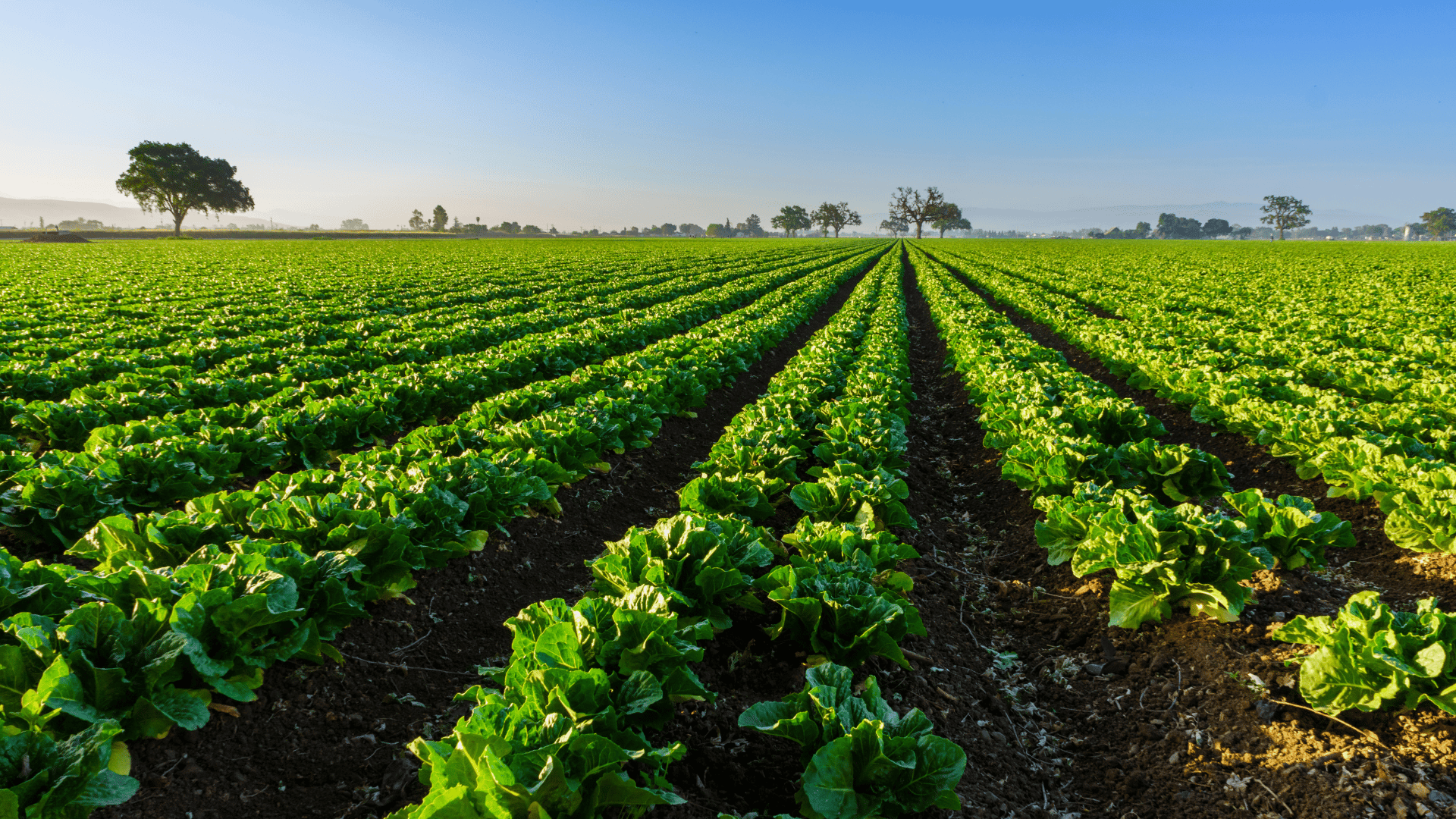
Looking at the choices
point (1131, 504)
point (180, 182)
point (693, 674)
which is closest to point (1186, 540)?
point (1131, 504)

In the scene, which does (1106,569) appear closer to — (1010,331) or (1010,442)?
(1010,442)

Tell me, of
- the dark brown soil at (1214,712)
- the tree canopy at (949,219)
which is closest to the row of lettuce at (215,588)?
the dark brown soil at (1214,712)

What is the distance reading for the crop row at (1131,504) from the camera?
4.71 meters

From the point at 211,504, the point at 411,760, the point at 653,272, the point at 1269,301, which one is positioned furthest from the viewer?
the point at 653,272

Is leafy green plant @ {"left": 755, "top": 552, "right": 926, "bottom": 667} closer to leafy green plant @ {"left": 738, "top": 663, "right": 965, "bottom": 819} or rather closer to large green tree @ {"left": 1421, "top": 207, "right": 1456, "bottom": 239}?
leafy green plant @ {"left": 738, "top": 663, "right": 965, "bottom": 819}

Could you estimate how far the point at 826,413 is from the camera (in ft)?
30.8

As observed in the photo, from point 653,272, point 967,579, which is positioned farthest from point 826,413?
point 653,272

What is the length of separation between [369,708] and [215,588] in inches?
46.7

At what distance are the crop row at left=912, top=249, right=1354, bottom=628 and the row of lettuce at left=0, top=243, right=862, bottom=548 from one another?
644cm

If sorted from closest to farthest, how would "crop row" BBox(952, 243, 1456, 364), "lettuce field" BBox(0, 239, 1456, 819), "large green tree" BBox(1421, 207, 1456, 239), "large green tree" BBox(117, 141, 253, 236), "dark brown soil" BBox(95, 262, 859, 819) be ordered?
"lettuce field" BBox(0, 239, 1456, 819), "dark brown soil" BBox(95, 262, 859, 819), "crop row" BBox(952, 243, 1456, 364), "large green tree" BBox(117, 141, 253, 236), "large green tree" BBox(1421, 207, 1456, 239)

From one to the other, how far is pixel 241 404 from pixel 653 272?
1314 inches

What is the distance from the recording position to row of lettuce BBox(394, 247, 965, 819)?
2.70 metres

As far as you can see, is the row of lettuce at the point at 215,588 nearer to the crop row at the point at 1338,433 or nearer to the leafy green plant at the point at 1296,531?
the leafy green plant at the point at 1296,531

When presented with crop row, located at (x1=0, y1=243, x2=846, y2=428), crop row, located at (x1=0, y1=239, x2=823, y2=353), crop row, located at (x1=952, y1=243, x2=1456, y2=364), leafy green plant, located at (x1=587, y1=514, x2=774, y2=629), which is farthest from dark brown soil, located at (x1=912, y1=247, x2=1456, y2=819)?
crop row, located at (x1=0, y1=239, x2=823, y2=353)
